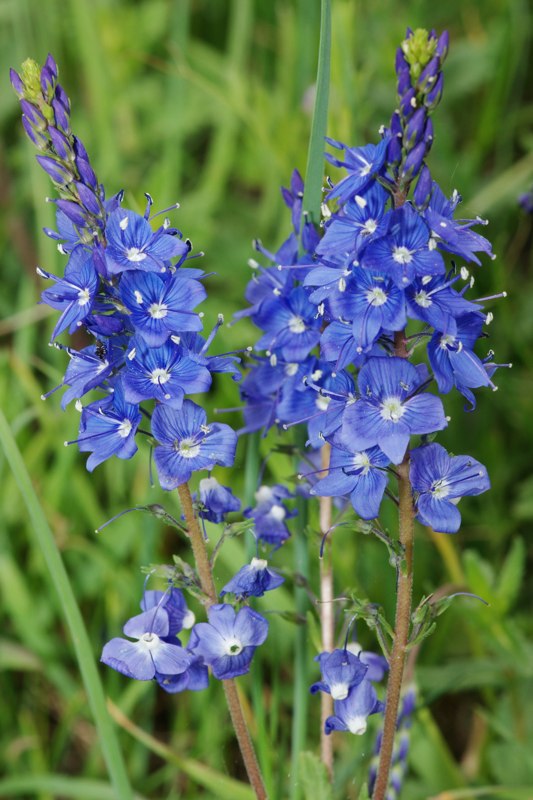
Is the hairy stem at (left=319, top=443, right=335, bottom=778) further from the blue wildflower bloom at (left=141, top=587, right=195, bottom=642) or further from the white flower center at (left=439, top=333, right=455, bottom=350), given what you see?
the white flower center at (left=439, top=333, right=455, bottom=350)

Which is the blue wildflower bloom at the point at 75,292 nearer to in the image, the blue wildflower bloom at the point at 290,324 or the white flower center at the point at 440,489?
the blue wildflower bloom at the point at 290,324

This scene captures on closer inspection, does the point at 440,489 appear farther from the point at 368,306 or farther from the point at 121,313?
the point at 121,313

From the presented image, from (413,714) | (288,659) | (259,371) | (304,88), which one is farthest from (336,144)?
(304,88)

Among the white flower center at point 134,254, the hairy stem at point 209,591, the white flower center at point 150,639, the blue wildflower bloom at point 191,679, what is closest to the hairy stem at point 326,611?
the hairy stem at point 209,591

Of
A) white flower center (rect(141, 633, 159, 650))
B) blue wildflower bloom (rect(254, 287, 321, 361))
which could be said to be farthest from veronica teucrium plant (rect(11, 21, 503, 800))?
blue wildflower bloom (rect(254, 287, 321, 361))

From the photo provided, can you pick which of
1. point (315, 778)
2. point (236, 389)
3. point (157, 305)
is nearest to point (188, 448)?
point (157, 305)

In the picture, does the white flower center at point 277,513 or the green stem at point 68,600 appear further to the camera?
the white flower center at point 277,513
